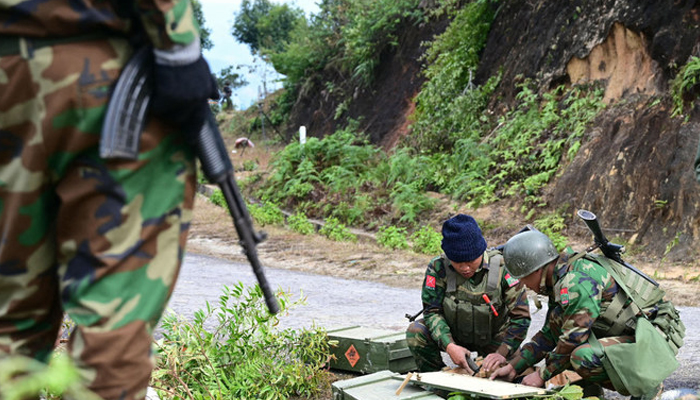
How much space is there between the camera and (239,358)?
13.5ft

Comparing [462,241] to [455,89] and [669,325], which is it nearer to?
[669,325]

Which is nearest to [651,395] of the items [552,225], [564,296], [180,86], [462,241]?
[564,296]

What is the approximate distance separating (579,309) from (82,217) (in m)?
2.89

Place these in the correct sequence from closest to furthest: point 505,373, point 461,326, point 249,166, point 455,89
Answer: point 505,373, point 461,326, point 455,89, point 249,166

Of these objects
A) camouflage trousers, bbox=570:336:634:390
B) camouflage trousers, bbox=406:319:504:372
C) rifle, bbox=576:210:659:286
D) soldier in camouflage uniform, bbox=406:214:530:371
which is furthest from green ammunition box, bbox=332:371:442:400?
rifle, bbox=576:210:659:286

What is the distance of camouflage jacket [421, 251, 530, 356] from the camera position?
15.4 feet

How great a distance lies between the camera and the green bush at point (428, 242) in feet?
35.0

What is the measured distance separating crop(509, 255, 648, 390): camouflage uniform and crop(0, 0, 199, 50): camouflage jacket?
2.75 metres

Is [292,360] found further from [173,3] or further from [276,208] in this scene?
[276,208]

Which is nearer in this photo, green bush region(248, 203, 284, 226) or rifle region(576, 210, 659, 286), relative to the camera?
rifle region(576, 210, 659, 286)

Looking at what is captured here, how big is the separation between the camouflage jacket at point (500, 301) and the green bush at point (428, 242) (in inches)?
220

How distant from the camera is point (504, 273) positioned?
15.8ft

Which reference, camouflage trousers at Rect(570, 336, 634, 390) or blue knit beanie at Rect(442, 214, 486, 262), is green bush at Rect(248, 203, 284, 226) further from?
camouflage trousers at Rect(570, 336, 634, 390)

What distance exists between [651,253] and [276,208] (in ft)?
25.4
